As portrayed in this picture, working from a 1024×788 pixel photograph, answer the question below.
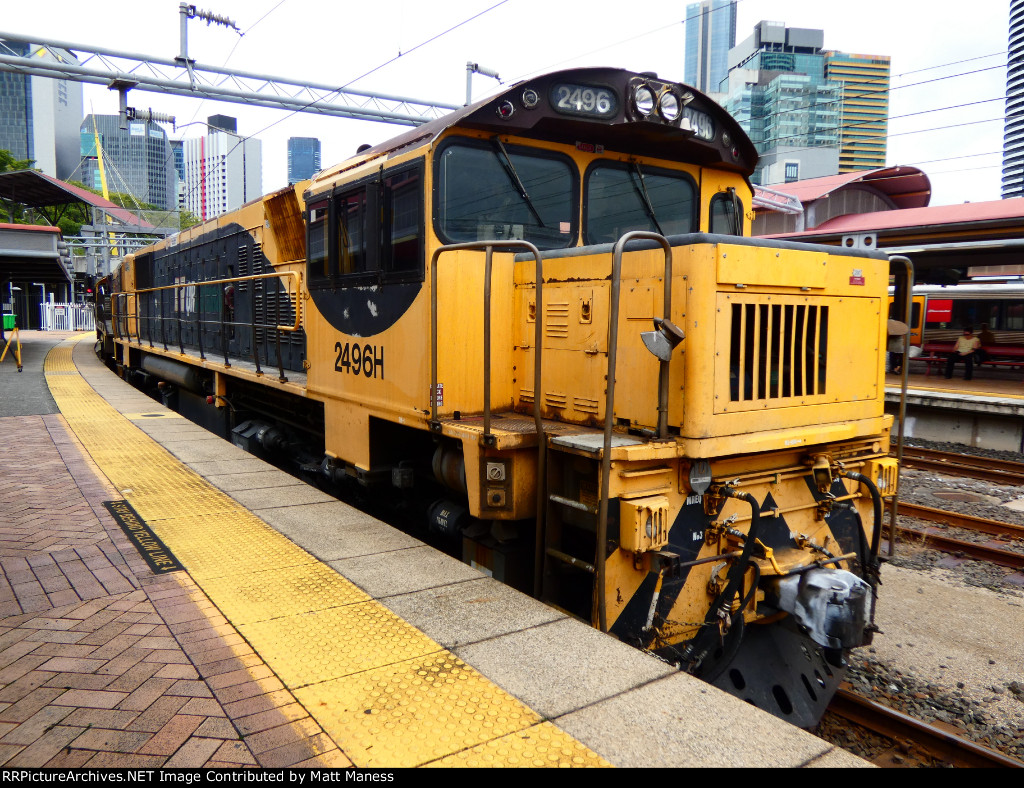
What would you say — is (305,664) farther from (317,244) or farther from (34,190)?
(34,190)

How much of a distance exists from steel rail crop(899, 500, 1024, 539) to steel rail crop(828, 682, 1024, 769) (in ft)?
15.1

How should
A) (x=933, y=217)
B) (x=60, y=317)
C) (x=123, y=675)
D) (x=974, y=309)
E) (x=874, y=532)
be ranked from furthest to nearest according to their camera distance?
1. (x=60, y=317)
2. (x=974, y=309)
3. (x=933, y=217)
4. (x=874, y=532)
5. (x=123, y=675)

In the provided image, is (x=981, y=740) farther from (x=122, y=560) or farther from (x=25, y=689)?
(x=122, y=560)

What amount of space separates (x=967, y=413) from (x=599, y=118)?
1191 centimetres

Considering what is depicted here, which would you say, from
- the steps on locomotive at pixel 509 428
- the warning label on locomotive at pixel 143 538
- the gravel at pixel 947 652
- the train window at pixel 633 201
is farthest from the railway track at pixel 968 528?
the warning label on locomotive at pixel 143 538

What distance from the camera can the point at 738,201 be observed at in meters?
5.41

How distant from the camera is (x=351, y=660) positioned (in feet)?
9.71

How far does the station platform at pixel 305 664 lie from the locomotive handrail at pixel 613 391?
300mm

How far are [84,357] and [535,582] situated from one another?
2266 centimetres

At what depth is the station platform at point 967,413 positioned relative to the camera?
1230 centimetres

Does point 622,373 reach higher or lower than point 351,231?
lower

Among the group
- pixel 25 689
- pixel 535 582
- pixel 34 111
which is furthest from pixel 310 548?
pixel 34 111

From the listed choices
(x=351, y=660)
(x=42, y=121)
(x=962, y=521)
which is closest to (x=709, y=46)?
(x=42, y=121)

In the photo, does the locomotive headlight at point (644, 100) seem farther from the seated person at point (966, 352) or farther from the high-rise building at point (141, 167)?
the high-rise building at point (141, 167)
